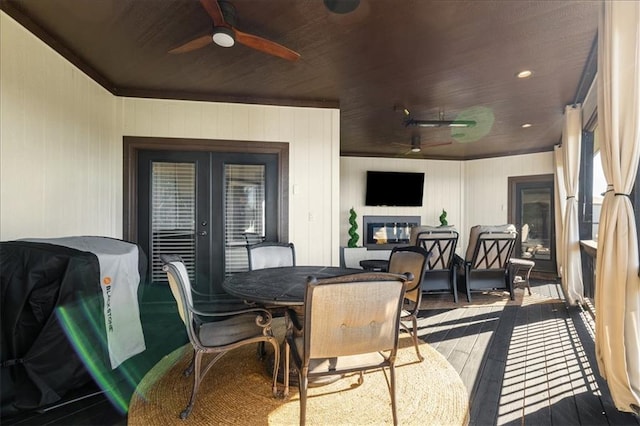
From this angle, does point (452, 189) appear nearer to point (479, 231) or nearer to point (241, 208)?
point (479, 231)

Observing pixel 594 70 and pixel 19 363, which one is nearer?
pixel 19 363

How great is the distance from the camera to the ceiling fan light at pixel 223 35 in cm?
223

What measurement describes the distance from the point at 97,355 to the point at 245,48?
2761 millimetres

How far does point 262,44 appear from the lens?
2.40 meters

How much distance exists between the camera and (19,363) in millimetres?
1838

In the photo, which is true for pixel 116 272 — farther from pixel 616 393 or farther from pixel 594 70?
pixel 594 70

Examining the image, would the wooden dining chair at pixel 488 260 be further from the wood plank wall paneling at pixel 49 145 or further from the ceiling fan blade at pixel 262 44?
the wood plank wall paneling at pixel 49 145

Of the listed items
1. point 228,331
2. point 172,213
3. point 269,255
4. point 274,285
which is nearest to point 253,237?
point 269,255

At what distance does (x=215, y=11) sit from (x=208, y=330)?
215cm

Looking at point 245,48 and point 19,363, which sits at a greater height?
point 245,48

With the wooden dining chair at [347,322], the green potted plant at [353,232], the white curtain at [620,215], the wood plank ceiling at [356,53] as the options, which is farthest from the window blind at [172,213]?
the white curtain at [620,215]

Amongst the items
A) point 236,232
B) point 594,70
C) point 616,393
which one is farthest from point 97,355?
point 594,70

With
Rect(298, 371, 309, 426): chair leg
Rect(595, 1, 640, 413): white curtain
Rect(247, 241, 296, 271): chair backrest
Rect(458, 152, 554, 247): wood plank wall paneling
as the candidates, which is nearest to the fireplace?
Rect(458, 152, 554, 247): wood plank wall paneling

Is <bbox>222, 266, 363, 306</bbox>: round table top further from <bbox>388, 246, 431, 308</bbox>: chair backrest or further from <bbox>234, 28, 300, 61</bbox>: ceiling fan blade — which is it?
<bbox>234, 28, 300, 61</bbox>: ceiling fan blade
